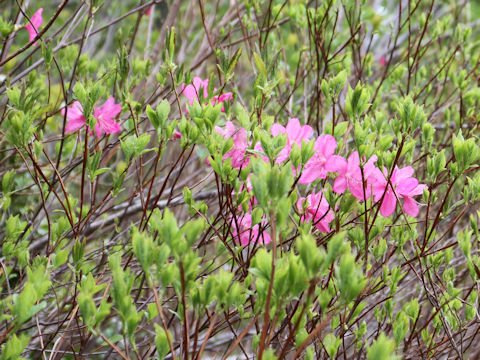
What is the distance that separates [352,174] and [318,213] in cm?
18

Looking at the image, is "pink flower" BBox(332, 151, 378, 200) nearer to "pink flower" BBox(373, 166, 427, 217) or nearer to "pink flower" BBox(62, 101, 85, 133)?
"pink flower" BBox(373, 166, 427, 217)

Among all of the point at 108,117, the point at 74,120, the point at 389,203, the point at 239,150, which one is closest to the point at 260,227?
the point at 239,150

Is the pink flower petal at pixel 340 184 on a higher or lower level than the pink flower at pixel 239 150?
lower

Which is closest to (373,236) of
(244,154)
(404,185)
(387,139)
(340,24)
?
(404,185)

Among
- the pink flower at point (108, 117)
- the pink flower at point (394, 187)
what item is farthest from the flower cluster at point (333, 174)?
the pink flower at point (108, 117)

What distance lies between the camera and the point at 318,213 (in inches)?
58.3

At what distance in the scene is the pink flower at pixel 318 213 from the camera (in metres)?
1.44

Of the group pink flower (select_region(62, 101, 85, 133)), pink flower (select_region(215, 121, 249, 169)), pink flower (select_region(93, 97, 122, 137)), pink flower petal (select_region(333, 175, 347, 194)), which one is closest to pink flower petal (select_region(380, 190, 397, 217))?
pink flower petal (select_region(333, 175, 347, 194))

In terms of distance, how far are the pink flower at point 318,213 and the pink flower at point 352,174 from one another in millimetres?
75

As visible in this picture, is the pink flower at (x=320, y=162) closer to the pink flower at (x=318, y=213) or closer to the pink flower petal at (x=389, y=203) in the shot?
the pink flower at (x=318, y=213)

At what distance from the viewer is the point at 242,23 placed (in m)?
2.39

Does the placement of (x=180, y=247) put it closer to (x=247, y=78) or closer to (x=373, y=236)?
(x=373, y=236)

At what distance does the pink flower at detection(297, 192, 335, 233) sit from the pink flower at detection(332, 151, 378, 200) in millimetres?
75

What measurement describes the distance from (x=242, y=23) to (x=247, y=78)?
4.18ft
